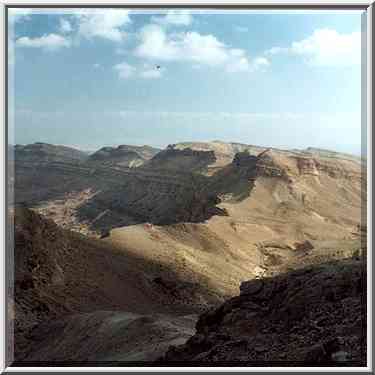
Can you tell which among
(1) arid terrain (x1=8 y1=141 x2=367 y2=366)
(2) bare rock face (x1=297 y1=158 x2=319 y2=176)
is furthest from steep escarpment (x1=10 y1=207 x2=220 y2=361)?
(2) bare rock face (x1=297 y1=158 x2=319 y2=176)

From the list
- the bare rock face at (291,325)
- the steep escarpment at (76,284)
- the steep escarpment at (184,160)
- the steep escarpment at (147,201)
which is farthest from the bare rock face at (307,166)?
the bare rock face at (291,325)

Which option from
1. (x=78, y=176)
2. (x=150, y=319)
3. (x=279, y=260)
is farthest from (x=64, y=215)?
(x=150, y=319)

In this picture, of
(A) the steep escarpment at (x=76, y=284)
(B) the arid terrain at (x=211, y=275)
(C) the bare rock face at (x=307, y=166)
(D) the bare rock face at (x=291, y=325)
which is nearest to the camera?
(D) the bare rock face at (x=291, y=325)

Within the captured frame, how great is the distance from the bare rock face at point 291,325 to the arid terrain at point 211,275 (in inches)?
0.8

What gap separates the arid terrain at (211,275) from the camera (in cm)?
641

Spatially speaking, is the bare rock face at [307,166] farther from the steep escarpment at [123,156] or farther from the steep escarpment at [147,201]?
the steep escarpment at [123,156]

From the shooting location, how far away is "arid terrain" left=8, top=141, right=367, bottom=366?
6.41 metres

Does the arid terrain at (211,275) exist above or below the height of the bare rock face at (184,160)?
below

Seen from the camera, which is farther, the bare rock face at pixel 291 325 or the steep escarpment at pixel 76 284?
the steep escarpment at pixel 76 284

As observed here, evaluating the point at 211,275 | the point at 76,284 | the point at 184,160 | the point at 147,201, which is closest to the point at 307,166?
the point at 147,201

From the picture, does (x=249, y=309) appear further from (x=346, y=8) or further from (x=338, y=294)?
(x=346, y=8)

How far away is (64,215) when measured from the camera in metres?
59.4

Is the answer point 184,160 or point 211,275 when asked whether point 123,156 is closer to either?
point 184,160

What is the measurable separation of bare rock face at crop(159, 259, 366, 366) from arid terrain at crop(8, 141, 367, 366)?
2 cm
